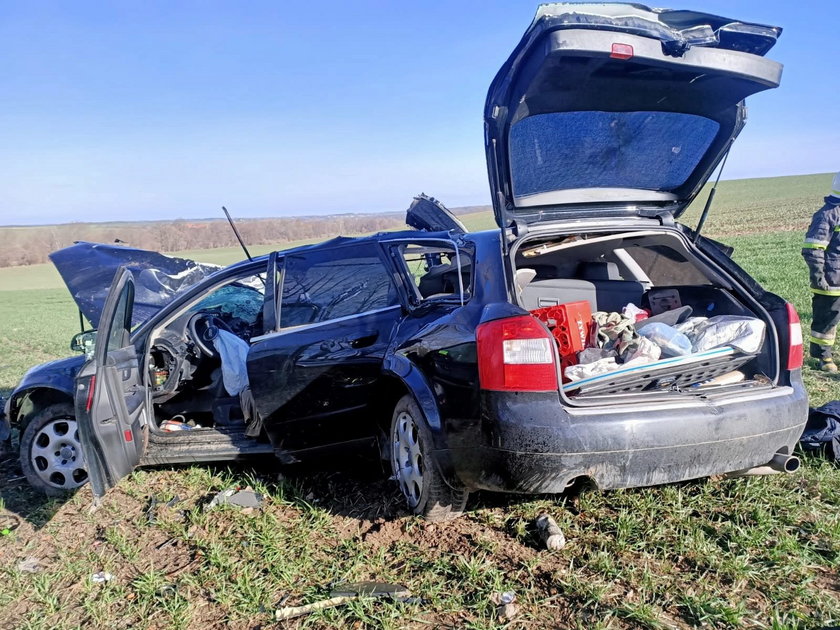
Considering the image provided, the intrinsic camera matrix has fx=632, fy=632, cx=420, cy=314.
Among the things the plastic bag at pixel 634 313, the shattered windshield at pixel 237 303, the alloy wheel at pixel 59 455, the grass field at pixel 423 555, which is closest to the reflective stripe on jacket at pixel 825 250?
the grass field at pixel 423 555

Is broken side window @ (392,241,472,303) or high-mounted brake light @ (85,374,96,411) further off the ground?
broken side window @ (392,241,472,303)

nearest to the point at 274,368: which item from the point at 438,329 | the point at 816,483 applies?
the point at 438,329

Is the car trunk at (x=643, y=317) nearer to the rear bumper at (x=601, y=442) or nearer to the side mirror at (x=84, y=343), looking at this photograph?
the rear bumper at (x=601, y=442)

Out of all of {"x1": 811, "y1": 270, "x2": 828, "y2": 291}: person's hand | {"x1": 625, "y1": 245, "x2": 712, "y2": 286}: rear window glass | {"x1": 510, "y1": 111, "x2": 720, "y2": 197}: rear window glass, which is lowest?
{"x1": 811, "y1": 270, "x2": 828, "y2": 291}: person's hand

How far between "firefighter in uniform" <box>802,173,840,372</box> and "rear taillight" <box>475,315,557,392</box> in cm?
488

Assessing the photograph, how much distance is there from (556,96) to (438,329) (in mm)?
1250

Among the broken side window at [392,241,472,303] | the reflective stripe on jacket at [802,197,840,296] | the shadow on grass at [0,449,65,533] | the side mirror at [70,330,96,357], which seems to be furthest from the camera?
the reflective stripe on jacket at [802,197,840,296]

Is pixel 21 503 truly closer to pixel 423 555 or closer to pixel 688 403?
pixel 423 555

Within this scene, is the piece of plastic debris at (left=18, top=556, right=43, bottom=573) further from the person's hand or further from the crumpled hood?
the person's hand

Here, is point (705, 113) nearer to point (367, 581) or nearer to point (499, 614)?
point (499, 614)

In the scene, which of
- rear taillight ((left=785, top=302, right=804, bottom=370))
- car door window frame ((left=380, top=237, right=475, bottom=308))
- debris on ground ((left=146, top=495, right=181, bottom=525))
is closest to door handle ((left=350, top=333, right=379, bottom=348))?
car door window frame ((left=380, top=237, right=475, bottom=308))

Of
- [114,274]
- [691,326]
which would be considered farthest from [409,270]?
[114,274]

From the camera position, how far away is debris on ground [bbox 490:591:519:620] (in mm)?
2506

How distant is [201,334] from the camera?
4820 mm
